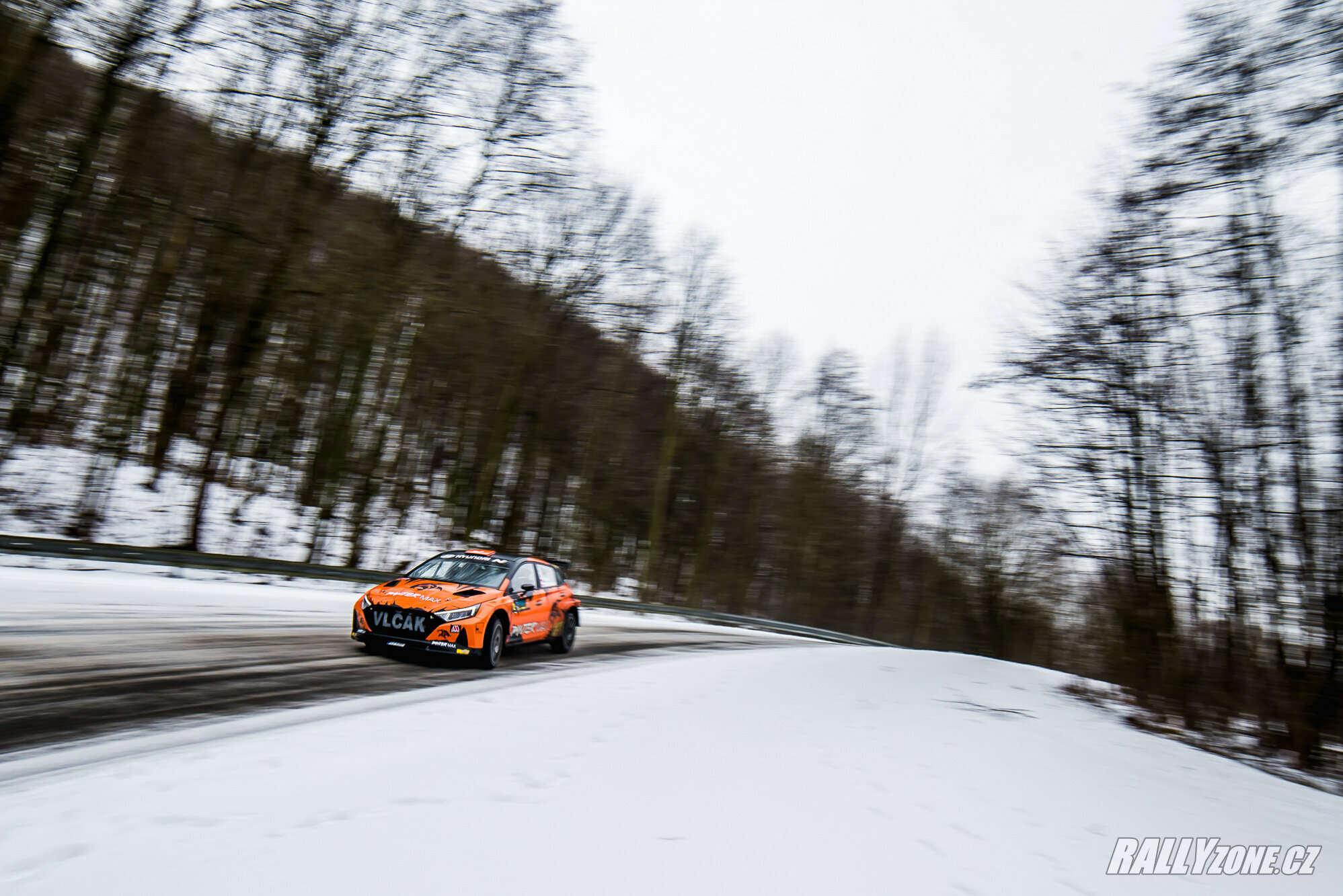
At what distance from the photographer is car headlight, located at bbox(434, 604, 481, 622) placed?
32.2ft

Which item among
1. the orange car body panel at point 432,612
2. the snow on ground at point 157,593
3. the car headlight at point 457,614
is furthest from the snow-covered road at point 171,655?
the car headlight at point 457,614

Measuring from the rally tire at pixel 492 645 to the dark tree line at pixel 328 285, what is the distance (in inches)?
408

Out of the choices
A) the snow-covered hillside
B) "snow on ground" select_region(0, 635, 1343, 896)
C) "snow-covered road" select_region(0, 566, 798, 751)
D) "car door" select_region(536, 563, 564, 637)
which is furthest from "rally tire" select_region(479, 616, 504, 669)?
the snow-covered hillside

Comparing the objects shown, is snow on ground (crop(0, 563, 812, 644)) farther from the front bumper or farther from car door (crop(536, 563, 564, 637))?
car door (crop(536, 563, 564, 637))

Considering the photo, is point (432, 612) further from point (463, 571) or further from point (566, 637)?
point (566, 637)

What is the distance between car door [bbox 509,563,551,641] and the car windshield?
29 cm

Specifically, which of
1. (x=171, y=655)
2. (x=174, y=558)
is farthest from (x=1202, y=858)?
(x=174, y=558)

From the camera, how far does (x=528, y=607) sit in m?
11.7

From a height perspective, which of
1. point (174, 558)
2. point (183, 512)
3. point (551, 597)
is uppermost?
point (183, 512)

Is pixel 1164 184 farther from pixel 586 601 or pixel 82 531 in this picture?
pixel 82 531

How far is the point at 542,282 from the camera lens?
77.2 ft

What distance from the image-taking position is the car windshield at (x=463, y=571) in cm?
1103

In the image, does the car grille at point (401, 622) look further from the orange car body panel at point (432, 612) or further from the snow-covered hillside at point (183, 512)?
the snow-covered hillside at point (183, 512)

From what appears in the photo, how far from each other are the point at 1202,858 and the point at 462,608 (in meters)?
7.65
